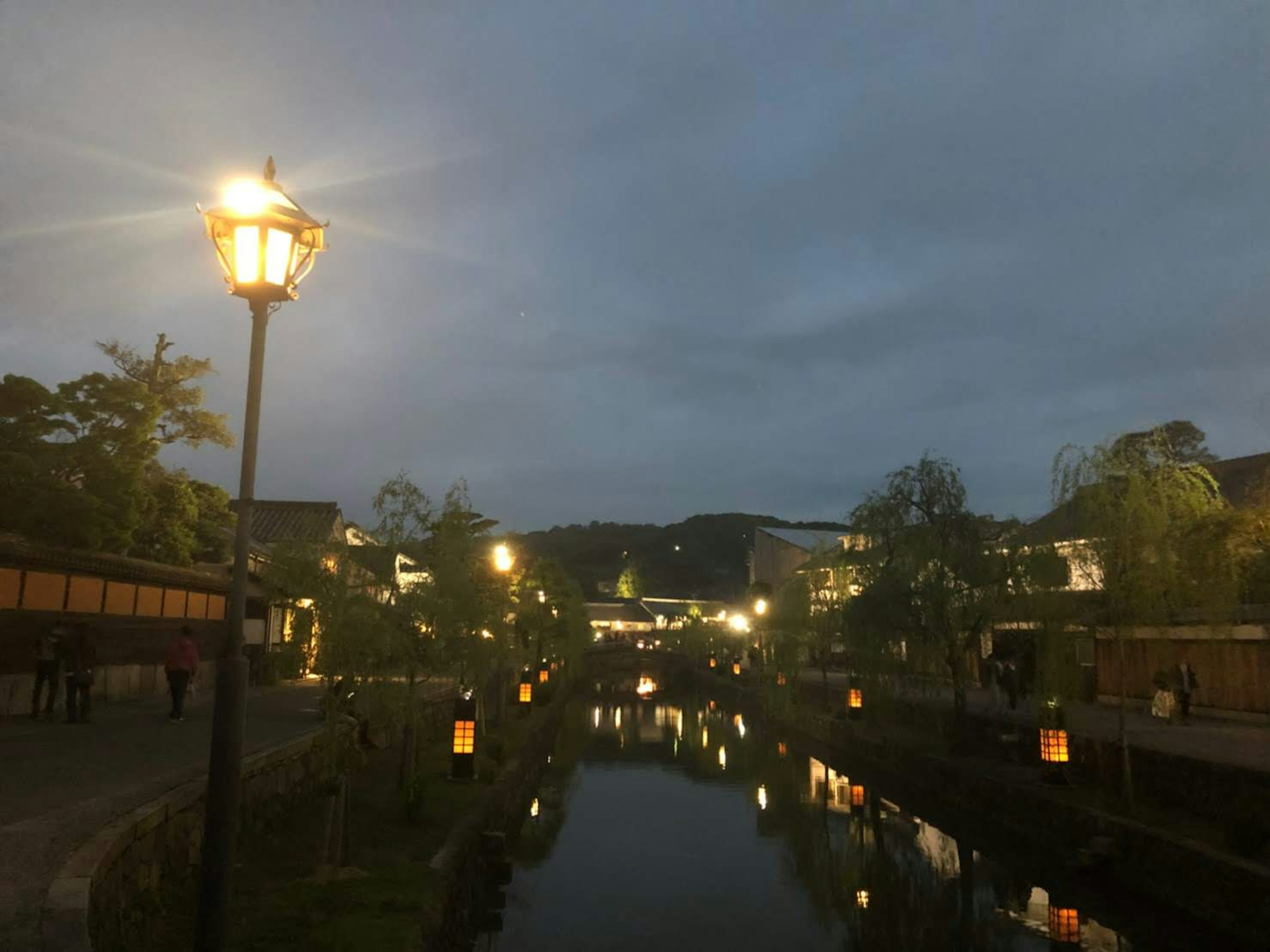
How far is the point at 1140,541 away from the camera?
14.8m

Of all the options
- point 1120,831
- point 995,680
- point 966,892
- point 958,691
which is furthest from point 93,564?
point 995,680

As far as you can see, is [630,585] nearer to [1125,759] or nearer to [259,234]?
[1125,759]

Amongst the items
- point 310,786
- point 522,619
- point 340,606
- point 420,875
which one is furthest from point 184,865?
point 522,619

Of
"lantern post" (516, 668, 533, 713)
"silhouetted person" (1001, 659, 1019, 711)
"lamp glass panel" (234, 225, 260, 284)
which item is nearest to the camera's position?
"lamp glass panel" (234, 225, 260, 284)

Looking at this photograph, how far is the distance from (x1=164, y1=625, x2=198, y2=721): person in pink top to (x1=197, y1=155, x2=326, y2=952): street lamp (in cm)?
1216

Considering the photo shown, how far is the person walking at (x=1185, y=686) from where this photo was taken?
23.0m

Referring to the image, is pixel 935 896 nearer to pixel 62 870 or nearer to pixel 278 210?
pixel 62 870

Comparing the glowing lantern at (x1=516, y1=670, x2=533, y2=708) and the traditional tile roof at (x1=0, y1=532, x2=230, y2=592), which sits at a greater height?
the traditional tile roof at (x1=0, y1=532, x2=230, y2=592)

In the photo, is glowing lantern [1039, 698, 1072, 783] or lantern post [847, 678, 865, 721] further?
lantern post [847, 678, 865, 721]

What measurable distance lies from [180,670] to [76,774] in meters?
6.73

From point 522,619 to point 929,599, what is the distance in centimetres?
1516

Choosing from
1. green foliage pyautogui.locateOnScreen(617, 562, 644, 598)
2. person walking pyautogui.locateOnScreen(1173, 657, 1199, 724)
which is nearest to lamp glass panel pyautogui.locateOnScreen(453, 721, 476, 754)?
person walking pyautogui.locateOnScreen(1173, 657, 1199, 724)

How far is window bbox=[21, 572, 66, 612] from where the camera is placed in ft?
57.5

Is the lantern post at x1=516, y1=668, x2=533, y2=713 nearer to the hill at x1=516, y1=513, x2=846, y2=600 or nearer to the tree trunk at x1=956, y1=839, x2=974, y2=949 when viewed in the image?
the tree trunk at x1=956, y1=839, x2=974, y2=949
